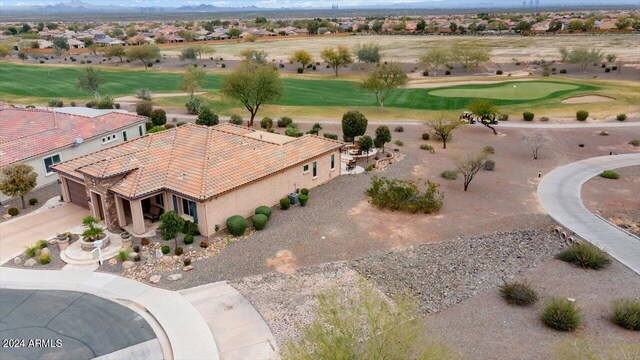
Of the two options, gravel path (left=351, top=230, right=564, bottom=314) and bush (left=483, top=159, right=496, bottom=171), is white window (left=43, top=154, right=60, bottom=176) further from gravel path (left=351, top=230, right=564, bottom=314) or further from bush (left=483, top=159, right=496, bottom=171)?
bush (left=483, top=159, right=496, bottom=171)

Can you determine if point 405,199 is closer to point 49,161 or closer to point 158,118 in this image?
point 49,161

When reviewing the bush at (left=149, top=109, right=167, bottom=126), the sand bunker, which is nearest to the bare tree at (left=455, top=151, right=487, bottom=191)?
the bush at (left=149, top=109, right=167, bottom=126)

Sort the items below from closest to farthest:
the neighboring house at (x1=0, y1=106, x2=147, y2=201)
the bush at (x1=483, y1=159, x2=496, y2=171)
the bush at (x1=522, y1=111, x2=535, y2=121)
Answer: the neighboring house at (x1=0, y1=106, x2=147, y2=201)
the bush at (x1=483, y1=159, x2=496, y2=171)
the bush at (x1=522, y1=111, x2=535, y2=121)

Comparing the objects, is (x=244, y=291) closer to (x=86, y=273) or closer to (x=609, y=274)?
(x=86, y=273)

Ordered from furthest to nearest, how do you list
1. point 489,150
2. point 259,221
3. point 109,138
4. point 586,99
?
1. point 586,99
2. point 489,150
3. point 109,138
4. point 259,221

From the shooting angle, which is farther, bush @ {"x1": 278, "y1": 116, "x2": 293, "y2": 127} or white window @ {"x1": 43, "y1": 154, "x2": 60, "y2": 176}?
bush @ {"x1": 278, "y1": 116, "x2": 293, "y2": 127}

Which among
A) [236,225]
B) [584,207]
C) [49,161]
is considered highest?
[49,161]

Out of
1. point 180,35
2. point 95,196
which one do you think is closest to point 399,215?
point 95,196

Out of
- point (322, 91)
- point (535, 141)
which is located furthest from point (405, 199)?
point (322, 91)
